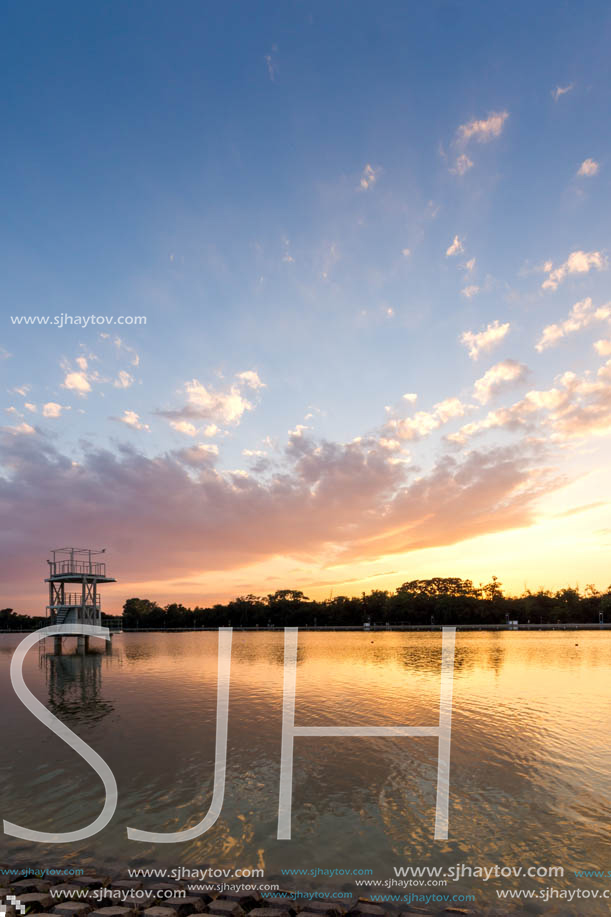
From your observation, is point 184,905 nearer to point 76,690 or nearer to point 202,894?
point 202,894

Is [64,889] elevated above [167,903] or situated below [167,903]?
below

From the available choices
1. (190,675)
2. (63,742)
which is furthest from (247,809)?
(190,675)

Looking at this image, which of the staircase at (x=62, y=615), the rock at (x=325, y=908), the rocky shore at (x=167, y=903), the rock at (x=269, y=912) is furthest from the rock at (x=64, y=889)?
the staircase at (x=62, y=615)

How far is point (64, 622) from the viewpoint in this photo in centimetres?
6116

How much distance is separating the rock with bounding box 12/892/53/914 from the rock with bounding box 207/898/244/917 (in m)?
2.49

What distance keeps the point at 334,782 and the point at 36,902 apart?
833 cm

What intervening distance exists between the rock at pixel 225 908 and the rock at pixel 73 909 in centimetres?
180

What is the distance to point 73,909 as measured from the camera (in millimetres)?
7121

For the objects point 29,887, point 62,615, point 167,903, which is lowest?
point 62,615

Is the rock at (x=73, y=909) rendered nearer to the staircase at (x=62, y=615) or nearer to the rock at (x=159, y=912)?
the rock at (x=159, y=912)

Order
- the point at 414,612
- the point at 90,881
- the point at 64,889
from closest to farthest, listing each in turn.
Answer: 1. the point at 64,889
2. the point at 90,881
3. the point at 414,612

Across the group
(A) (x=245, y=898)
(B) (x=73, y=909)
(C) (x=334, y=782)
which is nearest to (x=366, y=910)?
(A) (x=245, y=898)

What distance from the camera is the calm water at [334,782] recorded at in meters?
9.70

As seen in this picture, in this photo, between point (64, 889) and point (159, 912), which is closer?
point (159, 912)
